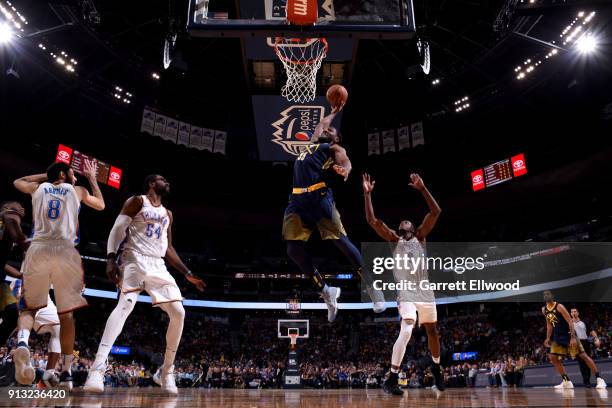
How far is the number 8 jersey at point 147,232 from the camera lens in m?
4.58

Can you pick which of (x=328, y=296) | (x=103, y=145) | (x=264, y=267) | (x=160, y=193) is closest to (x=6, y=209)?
(x=160, y=193)

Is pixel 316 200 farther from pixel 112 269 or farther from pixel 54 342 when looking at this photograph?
pixel 54 342

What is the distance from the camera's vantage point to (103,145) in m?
24.0

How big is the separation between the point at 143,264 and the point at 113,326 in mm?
634

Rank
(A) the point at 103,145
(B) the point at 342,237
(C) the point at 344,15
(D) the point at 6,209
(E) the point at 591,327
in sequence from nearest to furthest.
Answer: (B) the point at 342,237 → (D) the point at 6,209 → (C) the point at 344,15 → (E) the point at 591,327 → (A) the point at 103,145

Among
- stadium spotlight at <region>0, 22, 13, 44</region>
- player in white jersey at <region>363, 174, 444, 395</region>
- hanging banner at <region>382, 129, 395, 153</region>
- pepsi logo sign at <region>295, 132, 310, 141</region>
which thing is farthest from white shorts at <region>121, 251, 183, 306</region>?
hanging banner at <region>382, 129, 395, 153</region>

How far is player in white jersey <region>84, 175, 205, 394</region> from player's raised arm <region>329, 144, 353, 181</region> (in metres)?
1.84

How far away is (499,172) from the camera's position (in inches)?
908

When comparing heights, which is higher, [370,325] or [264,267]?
[264,267]

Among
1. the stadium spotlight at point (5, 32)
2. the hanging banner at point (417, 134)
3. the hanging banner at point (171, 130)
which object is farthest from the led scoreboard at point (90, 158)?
the hanging banner at point (417, 134)

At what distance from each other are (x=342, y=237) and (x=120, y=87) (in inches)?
758

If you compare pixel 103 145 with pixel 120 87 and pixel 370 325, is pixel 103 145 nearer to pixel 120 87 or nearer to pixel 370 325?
pixel 120 87

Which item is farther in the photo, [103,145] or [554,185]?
[103,145]

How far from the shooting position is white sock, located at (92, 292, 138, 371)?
4203 mm
